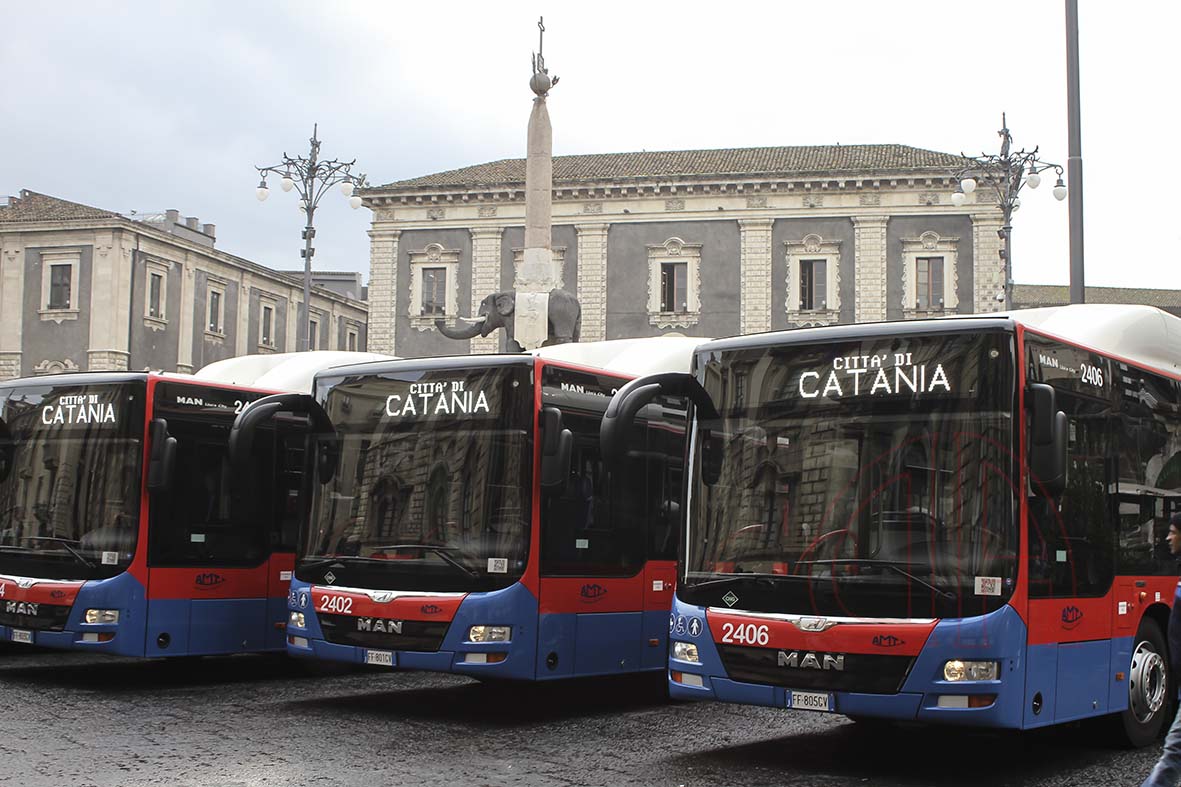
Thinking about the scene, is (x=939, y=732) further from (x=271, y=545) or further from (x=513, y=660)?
(x=271, y=545)

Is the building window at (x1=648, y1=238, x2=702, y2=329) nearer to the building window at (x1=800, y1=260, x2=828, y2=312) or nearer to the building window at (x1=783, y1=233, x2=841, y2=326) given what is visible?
the building window at (x1=783, y1=233, x2=841, y2=326)

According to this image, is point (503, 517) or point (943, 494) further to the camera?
point (503, 517)

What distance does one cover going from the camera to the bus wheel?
881 cm

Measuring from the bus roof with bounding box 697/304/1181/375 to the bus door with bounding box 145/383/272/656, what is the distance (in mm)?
4863

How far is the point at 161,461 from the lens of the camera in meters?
10.7

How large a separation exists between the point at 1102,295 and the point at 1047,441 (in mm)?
77192

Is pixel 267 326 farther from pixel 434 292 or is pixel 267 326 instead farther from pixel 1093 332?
pixel 1093 332

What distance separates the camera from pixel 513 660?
9.62 meters

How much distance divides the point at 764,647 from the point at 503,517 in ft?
7.99

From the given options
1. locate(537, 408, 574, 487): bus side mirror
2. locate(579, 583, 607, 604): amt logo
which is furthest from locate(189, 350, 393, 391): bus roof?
locate(537, 408, 574, 487): bus side mirror

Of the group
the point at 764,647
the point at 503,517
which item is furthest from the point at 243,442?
the point at 764,647

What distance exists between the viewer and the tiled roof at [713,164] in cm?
Answer: 4997

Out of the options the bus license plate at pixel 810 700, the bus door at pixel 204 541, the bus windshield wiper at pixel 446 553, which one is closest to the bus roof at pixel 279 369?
the bus door at pixel 204 541

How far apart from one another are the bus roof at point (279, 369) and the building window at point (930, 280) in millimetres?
37792
